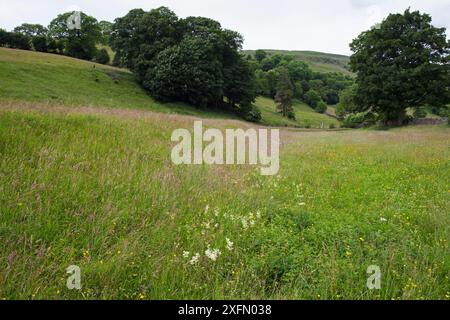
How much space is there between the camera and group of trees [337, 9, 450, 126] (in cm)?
3788

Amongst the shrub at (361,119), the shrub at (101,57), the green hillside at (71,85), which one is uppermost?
the shrub at (101,57)

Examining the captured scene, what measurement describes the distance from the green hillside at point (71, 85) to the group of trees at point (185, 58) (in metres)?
2.78

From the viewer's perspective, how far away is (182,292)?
305cm

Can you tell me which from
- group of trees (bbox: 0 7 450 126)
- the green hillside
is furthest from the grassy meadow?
group of trees (bbox: 0 7 450 126)

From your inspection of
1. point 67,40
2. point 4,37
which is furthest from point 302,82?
point 4,37

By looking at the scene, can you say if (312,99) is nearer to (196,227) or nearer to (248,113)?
(248,113)

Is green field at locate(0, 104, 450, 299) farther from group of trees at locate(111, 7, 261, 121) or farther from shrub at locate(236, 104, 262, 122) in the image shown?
shrub at locate(236, 104, 262, 122)

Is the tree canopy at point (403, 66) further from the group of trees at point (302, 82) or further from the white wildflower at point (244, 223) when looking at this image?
the white wildflower at point (244, 223)

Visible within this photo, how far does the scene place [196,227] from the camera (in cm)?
444

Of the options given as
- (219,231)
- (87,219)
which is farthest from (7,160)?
(219,231)

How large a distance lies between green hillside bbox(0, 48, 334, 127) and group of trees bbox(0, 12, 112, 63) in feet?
53.9

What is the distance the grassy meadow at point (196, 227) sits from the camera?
317 cm

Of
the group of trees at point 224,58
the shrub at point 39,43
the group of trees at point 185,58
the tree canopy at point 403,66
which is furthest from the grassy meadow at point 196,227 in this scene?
the shrub at point 39,43

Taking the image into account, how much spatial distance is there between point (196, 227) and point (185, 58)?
45657mm
